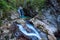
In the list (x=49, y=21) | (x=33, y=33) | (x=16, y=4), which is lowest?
(x=49, y=21)

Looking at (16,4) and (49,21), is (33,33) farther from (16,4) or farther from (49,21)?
(16,4)

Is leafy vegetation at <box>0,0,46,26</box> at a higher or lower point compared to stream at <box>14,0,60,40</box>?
higher

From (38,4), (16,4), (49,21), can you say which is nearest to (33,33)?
(49,21)

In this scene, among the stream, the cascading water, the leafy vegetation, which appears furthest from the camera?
the leafy vegetation

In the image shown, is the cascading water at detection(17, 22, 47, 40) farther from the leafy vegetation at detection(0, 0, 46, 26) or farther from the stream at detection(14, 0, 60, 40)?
the leafy vegetation at detection(0, 0, 46, 26)

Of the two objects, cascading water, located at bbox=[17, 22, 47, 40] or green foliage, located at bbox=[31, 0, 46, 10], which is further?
green foliage, located at bbox=[31, 0, 46, 10]

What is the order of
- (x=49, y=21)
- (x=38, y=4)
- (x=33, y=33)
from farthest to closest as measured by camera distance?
1. (x=38, y=4)
2. (x=49, y=21)
3. (x=33, y=33)

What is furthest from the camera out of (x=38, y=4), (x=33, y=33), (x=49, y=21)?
(x=38, y=4)

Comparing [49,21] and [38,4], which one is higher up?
[38,4]

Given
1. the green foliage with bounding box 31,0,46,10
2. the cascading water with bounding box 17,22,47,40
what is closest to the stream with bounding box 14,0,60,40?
the cascading water with bounding box 17,22,47,40

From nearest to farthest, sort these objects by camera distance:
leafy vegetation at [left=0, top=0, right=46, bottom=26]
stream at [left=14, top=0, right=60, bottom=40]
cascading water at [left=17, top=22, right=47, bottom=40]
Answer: cascading water at [left=17, top=22, right=47, bottom=40], stream at [left=14, top=0, right=60, bottom=40], leafy vegetation at [left=0, top=0, right=46, bottom=26]

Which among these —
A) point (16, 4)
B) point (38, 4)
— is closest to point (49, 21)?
point (38, 4)

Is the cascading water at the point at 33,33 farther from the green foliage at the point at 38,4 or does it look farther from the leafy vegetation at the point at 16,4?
the green foliage at the point at 38,4

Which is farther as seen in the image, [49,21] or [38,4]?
[38,4]
